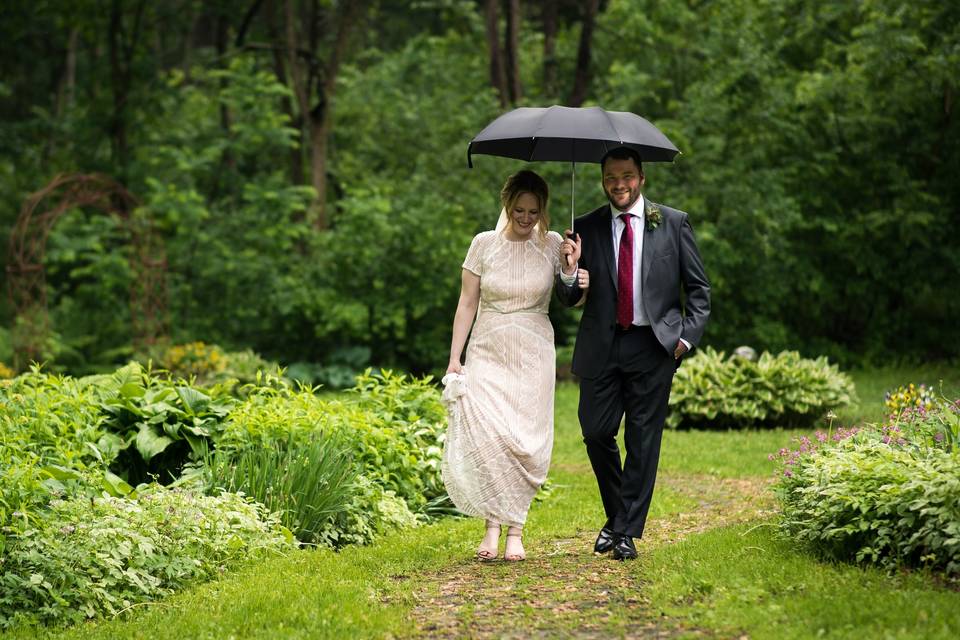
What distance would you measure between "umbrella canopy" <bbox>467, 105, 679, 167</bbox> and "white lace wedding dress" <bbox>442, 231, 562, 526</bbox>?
54cm

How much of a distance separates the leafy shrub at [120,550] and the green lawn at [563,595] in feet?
0.47

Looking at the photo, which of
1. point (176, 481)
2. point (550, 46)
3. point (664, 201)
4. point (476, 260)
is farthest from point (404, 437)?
point (550, 46)

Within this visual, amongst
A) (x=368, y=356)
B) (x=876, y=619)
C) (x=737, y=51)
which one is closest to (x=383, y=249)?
(x=368, y=356)

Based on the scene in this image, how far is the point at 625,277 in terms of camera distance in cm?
598

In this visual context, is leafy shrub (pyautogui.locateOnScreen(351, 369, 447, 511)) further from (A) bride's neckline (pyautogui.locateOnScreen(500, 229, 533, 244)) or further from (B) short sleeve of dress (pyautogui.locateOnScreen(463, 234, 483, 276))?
(A) bride's neckline (pyautogui.locateOnScreen(500, 229, 533, 244))

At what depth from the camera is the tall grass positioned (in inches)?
264

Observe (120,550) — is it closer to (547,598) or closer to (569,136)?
(547,598)

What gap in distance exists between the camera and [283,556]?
20.4 feet

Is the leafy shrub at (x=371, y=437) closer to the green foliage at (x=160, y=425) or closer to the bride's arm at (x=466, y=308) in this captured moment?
the green foliage at (x=160, y=425)

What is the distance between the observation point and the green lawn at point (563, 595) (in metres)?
4.61

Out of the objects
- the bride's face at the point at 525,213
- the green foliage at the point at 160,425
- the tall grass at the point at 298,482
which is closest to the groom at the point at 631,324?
the bride's face at the point at 525,213

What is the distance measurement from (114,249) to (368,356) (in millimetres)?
4430

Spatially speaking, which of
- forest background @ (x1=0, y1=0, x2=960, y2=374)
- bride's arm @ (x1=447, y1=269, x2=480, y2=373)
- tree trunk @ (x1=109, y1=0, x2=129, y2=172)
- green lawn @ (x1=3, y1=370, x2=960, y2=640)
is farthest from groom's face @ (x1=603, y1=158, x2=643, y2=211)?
tree trunk @ (x1=109, y1=0, x2=129, y2=172)

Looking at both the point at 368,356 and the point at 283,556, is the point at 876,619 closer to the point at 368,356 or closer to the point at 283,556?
the point at 283,556
